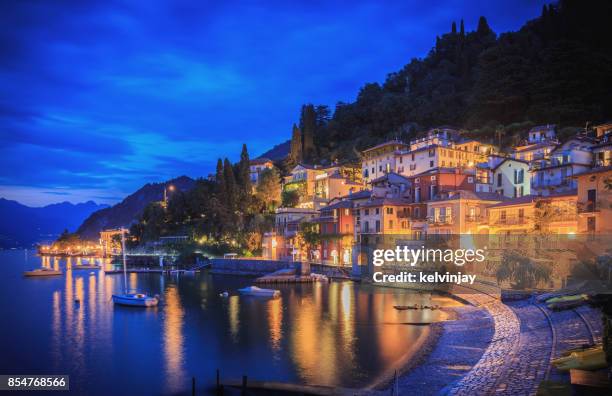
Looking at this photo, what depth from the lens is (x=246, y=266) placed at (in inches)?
2896

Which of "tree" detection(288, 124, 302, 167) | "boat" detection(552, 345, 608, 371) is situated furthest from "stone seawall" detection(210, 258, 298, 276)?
"boat" detection(552, 345, 608, 371)

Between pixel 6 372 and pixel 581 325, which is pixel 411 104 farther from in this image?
pixel 6 372

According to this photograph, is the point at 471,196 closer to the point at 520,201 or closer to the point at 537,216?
the point at 520,201

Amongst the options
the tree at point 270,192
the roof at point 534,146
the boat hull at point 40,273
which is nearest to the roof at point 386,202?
the roof at point 534,146

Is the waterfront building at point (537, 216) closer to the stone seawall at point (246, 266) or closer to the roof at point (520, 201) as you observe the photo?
the roof at point (520, 201)

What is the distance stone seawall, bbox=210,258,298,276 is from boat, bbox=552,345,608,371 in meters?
49.9

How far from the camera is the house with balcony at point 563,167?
4538cm

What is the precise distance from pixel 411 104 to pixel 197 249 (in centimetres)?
5671

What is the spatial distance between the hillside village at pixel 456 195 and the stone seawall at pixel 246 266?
349 centimetres

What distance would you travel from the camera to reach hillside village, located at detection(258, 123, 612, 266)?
40438mm

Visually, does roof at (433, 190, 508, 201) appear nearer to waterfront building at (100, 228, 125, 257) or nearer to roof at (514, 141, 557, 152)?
roof at (514, 141, 557, 152)

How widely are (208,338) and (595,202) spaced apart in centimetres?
3213

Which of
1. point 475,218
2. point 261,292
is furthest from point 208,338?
point 475,218

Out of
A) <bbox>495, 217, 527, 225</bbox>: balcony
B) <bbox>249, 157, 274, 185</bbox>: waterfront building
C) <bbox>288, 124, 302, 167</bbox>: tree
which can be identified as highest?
→ <bbox>288, 124, 302, 167</bbox>: tree
